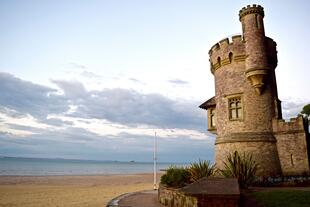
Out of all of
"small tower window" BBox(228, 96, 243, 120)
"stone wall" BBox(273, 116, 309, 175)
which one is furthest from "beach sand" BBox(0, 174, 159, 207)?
"stone wall" BBox(273, 116, 309, 175)

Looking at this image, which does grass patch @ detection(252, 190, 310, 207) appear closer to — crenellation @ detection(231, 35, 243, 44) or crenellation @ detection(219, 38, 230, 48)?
crenellation @ detection(231, 35, 243, 44)

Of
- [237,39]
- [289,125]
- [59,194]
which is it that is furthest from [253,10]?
[59,194]

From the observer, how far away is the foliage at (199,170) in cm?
1372

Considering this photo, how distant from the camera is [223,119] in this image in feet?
56.4

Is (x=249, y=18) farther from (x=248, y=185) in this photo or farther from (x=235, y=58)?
(x=248, y=185)

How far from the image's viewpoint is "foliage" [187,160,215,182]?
1372 cm

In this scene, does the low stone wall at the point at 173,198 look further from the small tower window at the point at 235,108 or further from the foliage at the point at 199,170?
the small tower window at the point at 235,108

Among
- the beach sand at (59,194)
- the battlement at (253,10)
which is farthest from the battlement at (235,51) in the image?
the beach sand at (59,194)

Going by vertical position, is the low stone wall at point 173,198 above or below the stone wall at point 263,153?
below

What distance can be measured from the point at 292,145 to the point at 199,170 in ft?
19.3

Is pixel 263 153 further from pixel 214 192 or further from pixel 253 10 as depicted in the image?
pixel 214 192

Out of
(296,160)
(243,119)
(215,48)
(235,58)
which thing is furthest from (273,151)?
(215,48)

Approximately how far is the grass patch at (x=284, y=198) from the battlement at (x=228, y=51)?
29.2 ft

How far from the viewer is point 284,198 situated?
979 cm
